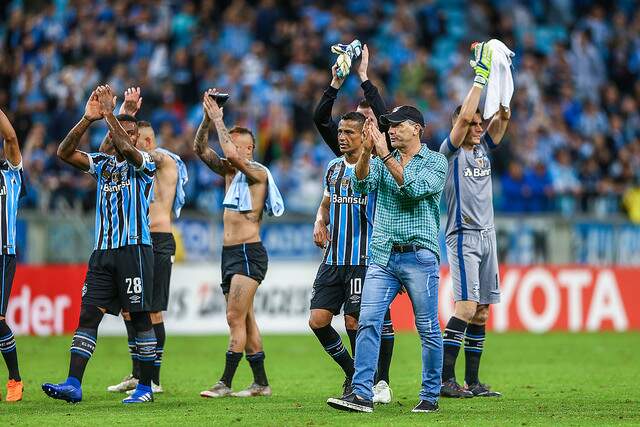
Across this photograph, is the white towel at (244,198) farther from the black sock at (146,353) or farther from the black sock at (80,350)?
the black sock at (80,350)

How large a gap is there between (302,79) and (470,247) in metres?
13.8

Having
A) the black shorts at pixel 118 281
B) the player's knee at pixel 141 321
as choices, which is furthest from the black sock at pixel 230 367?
the black shorts at pixel 118 281

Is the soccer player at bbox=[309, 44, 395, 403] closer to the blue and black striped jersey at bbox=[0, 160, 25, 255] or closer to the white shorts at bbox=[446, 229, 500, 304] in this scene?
the white shorts at bbox=[446, 229, 500, 304]

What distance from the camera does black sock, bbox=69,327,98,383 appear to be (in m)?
10.9

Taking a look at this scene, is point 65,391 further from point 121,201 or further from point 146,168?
point 146,168

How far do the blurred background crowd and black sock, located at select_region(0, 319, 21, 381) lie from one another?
29.8 feet

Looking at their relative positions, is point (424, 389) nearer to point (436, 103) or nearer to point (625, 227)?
point (625, 227)

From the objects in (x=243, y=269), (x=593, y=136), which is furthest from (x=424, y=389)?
(x=593, y=136)

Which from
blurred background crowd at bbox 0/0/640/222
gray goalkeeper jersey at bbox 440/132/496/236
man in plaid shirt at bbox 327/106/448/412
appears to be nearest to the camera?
man in plaid shirt at bbox 327/106/448/412

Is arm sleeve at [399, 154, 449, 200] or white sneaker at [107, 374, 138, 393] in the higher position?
arm sleeve at [399, 154, 449, 200]

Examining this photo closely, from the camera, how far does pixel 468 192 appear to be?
1227 cm

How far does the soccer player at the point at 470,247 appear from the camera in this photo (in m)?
12.0

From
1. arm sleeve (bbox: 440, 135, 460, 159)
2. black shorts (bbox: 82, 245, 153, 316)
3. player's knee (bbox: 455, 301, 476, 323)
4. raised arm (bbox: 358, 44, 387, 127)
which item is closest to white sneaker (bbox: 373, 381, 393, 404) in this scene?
player's knee (bbox: 455, 301, 476, 323)

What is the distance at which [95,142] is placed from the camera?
2172 centimetres
